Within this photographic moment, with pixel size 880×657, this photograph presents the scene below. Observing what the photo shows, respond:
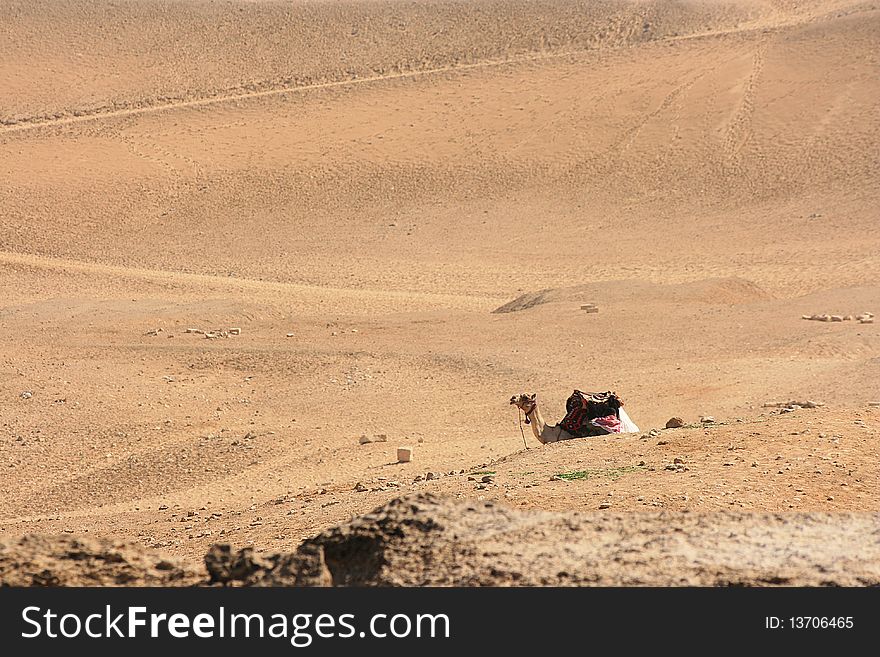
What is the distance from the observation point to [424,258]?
28.6 metres

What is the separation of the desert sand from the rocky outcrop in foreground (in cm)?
30

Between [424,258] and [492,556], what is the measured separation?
78.7 feet

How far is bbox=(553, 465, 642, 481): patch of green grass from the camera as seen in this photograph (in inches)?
329

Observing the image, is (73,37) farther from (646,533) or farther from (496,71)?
(646,533)

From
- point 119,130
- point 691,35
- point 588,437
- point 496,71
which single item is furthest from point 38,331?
point 691,35

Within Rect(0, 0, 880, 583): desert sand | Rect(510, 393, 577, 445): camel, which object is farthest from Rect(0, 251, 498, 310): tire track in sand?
Rect(510, 393, 577, 445): camel

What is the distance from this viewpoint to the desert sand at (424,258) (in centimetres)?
1000

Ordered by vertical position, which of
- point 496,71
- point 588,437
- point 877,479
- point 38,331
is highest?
point 496,71

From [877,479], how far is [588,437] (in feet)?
10.6

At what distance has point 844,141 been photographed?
34.8 m
